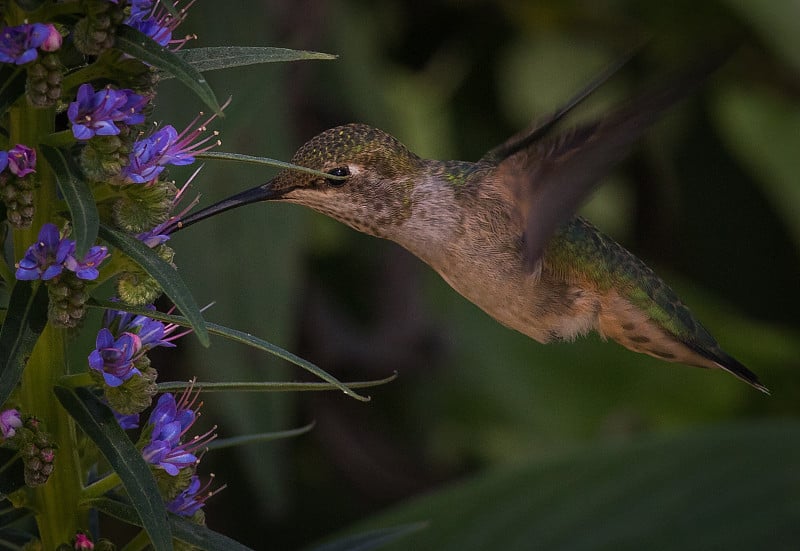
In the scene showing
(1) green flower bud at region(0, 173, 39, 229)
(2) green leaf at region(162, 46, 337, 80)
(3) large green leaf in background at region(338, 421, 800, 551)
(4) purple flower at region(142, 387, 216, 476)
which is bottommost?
(3) large green leaf in background at region(338, 421, 800, 551)

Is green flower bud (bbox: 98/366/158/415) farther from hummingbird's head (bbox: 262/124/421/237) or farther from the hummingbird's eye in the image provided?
the hummingbird's eye

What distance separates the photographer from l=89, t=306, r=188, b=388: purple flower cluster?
5.47 feet

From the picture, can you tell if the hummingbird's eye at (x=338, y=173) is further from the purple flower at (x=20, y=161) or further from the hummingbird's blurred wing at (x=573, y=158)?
the purple flower at (x=20, y=161)

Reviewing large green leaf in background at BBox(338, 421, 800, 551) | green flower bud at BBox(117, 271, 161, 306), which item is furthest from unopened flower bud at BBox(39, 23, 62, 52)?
large green leaf in background at BBox(338, 421, 800, 551)

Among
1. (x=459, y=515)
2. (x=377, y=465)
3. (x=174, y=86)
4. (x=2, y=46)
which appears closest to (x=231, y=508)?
(x=377, y=465)

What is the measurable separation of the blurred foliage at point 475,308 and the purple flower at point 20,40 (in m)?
2.50

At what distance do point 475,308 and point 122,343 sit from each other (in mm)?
3509

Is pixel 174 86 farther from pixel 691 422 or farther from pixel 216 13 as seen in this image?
pixel 691 422

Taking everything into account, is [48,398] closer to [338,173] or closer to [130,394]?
[130,394]

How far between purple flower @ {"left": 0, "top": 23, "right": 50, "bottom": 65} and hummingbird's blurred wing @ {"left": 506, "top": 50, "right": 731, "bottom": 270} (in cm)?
114

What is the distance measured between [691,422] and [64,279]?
4.10m

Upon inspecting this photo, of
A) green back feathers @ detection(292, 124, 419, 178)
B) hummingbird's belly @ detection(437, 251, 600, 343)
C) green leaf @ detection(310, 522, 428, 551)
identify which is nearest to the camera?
green leaf @ detection(310, 522, 428, 551)

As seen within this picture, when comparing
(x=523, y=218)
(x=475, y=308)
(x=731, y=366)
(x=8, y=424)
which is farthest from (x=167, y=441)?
(x=475, y=308)

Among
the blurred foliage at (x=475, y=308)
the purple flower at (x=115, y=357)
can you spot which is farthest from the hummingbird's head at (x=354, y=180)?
the blurred foliage at (x=475, y=308)
